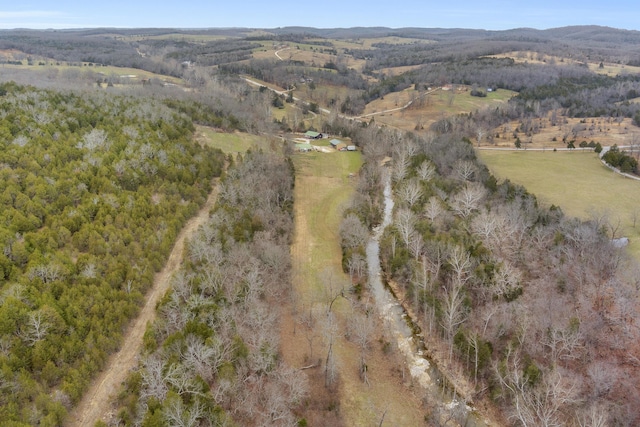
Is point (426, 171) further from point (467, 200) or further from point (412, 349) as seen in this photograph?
point (412, 349)

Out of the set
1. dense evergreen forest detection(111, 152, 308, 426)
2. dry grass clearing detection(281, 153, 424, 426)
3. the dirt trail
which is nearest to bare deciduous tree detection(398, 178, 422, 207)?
dry grass clearing detection(281, 153, 424, 426)

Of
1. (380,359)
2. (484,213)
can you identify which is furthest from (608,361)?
(484,213)

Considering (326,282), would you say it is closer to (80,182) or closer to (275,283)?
(275,283)

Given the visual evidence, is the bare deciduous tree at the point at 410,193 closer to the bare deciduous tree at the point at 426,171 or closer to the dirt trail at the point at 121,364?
the bare deciduous tree at the point at 426,171

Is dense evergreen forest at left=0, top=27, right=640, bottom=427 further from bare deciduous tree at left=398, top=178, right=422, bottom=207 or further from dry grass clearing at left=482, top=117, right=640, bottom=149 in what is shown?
dry grass clearing at left=482, top=117, right=640, bottom=149

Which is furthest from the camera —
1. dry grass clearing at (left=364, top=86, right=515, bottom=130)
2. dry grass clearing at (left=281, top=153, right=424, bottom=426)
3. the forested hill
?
dry grass clearing at (left=364, top=86, right=515, bottom=130)

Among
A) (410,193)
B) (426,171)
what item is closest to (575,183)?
(426,171)
